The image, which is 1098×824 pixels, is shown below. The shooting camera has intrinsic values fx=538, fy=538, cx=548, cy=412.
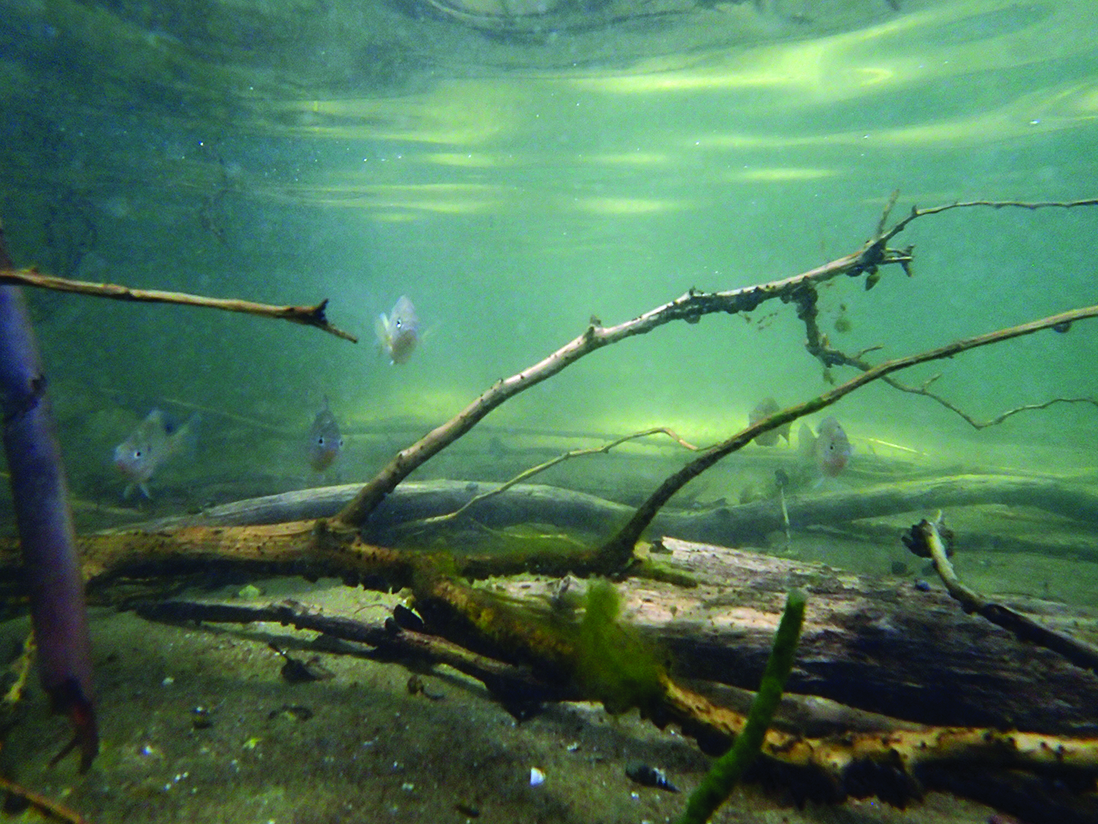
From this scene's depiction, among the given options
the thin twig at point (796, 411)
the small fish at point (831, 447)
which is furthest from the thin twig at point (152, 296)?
the small fish at point (831, 447)

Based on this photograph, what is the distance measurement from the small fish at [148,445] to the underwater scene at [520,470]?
1.6 inches

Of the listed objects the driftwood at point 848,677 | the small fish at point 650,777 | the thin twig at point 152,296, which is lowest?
the small fish at point 650,777

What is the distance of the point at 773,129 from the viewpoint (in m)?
20.0

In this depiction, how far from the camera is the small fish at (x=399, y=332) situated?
5535 millimetres

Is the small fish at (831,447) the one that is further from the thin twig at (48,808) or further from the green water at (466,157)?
the thin twig at (48,808)

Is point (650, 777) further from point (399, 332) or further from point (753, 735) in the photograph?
point (399, 332)

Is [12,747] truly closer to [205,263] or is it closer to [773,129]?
[773,129]

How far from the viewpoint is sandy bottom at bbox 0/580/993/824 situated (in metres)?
2.49

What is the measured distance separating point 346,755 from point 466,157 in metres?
23.0

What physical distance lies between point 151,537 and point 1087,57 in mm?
23348

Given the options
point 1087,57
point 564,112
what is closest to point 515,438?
point 564,112

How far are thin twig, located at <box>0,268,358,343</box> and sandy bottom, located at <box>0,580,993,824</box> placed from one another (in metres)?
2.19

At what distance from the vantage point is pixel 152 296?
6.61 ft

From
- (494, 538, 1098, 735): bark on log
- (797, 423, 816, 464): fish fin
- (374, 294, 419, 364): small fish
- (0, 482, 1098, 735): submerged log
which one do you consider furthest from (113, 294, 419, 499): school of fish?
(797, 423, 816, 464): fish fin
